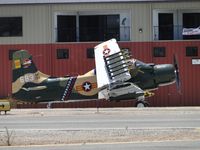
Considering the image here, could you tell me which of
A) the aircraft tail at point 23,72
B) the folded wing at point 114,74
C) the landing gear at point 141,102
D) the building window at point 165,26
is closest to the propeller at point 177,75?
the landing gear at point 141,102

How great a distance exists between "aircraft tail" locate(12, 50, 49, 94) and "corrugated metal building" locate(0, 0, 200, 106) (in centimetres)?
262

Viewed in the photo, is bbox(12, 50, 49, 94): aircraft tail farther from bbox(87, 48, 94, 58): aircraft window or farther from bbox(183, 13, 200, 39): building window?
bbox(183, 13, 200, 39): building window

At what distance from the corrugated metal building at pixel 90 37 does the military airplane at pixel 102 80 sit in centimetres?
244

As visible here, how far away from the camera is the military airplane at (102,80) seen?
3144 cm

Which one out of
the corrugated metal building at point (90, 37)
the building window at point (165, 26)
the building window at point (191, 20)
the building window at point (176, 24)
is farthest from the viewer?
the building window at point (191, 20)

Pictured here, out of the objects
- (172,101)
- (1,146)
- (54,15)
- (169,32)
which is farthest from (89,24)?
(1,146)

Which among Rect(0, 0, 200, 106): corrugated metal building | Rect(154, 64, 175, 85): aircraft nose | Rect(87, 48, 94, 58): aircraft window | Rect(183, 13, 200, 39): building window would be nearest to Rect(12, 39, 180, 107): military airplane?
Rect(154, 64, 175, 85): aircraft nose

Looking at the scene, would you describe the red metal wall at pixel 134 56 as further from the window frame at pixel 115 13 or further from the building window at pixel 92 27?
the building window at pixel 92 27

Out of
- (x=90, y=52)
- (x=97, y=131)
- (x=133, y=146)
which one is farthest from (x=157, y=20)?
(x=133, y=146)

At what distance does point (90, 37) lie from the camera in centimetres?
3816

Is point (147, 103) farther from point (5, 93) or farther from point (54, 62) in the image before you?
point (5, 93)

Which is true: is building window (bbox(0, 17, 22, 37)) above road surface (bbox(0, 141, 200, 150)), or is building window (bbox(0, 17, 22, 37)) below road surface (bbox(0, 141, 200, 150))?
above

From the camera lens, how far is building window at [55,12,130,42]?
37812mm

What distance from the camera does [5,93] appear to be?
36.5 m
